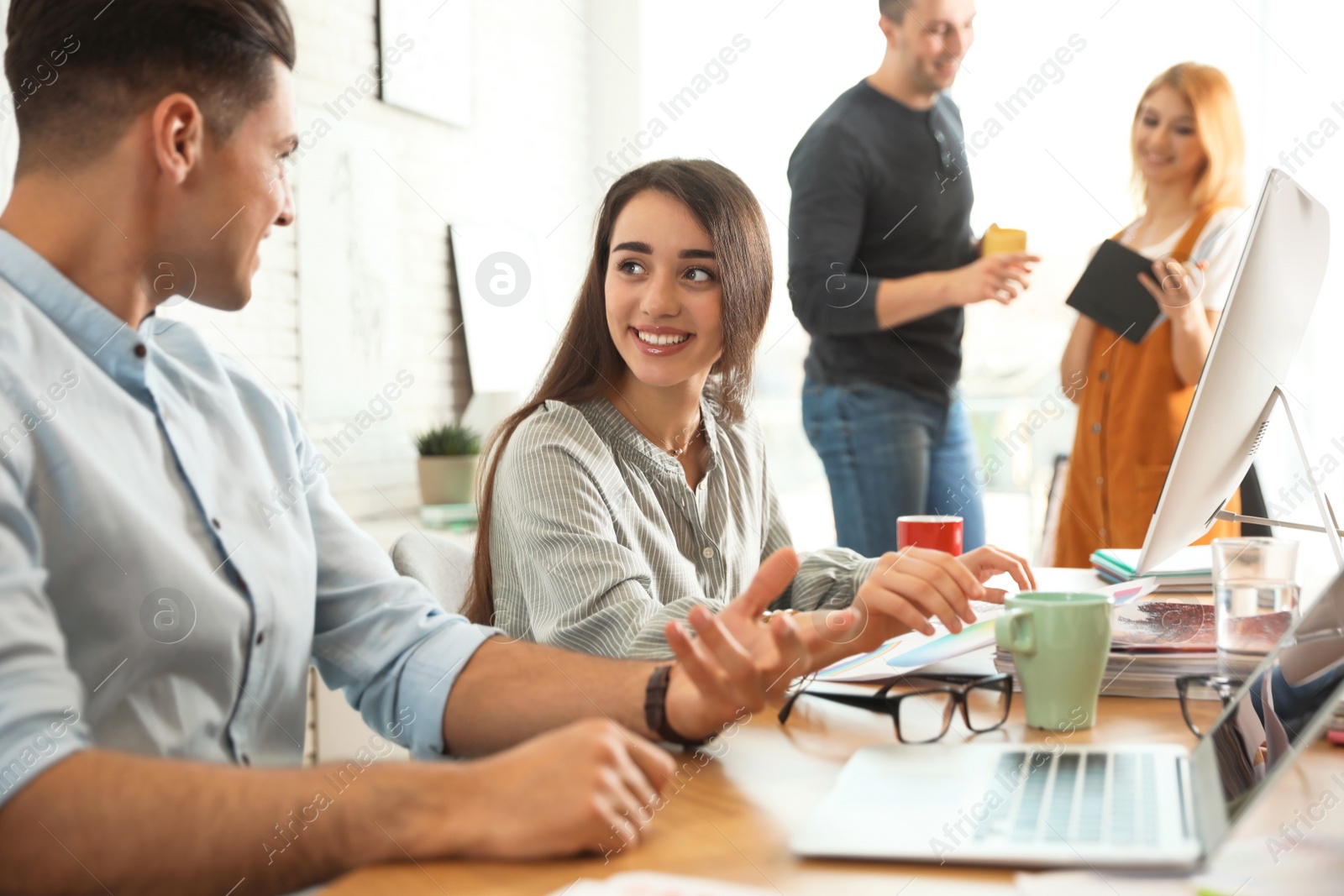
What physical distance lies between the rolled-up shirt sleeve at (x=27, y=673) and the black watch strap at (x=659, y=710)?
42 cm

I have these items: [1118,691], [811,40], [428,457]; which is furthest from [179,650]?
[811,40]

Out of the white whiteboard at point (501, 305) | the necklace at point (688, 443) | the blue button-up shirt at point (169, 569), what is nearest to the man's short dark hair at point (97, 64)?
the blue button-up shirt at point (169, 569)

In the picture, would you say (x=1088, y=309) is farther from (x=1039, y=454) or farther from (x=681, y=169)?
(x=1039, y=454)

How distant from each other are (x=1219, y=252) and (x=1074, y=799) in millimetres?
2021

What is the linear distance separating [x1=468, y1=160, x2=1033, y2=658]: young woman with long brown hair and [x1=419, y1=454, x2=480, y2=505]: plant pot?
185 cm

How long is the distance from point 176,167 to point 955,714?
2.81 feet

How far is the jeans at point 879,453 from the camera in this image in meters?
2.22

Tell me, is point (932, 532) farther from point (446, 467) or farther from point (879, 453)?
point (446, 467)

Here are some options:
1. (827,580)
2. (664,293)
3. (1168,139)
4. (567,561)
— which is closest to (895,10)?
(1168,139)

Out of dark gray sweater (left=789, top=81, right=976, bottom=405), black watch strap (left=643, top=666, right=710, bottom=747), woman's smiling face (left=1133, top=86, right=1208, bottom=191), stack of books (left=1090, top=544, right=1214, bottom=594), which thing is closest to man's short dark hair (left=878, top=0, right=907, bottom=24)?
dark gray sweater (left=789, top=81, right=976, bottom=405)

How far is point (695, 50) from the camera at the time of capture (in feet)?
14.5

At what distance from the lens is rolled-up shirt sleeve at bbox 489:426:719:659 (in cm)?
113

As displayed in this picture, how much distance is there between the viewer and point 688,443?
5.16ft

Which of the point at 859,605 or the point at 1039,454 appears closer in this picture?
the point at 859,605
